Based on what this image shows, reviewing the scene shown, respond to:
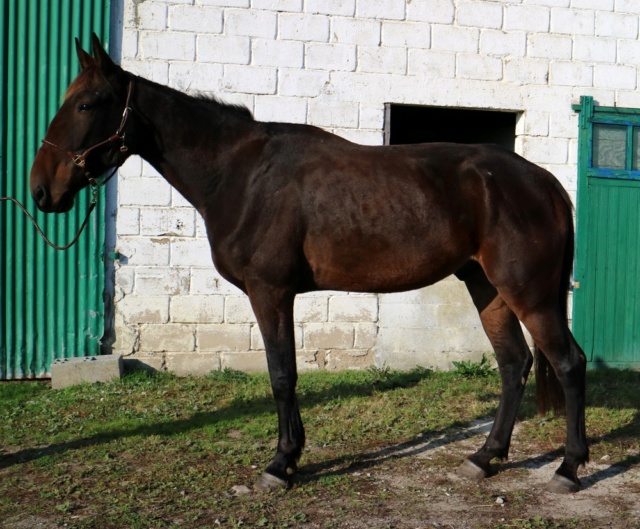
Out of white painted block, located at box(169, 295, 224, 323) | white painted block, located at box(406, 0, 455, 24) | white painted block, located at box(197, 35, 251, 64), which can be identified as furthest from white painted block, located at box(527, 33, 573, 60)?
white painted block, located at box(169, 295, 224, 323)

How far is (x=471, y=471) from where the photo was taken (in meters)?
4.32

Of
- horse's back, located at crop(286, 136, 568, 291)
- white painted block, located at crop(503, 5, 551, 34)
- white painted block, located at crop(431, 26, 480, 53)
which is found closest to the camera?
horse's back, located at crop(286, 136, 568, 291)

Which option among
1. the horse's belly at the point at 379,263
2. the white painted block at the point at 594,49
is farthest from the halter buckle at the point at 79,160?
the white painted block at the point at 594,49

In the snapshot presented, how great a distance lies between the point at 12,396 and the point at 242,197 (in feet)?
11.0

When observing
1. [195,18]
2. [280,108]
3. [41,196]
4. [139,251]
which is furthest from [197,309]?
[41,196]

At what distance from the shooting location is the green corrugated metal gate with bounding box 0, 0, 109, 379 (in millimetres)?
6676

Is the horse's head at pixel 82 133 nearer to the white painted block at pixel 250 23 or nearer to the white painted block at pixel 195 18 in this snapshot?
the white painted block at pixel 195 18

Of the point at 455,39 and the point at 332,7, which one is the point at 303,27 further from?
the point at 455,39

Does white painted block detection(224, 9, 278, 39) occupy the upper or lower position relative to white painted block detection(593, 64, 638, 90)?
upper

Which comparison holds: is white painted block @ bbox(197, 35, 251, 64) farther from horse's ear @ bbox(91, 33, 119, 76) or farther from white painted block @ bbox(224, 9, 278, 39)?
horse's ear @ bbox(91, 33, 119, 76)

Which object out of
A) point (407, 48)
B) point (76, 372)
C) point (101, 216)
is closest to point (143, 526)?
point (76, 372)

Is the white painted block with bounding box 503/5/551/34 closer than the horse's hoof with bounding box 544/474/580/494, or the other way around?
the horse's hoof with bounding box 544/474/580/494

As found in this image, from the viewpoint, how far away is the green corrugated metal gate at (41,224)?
668cm

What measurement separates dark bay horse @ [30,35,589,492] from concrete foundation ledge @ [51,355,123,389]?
2.69m
